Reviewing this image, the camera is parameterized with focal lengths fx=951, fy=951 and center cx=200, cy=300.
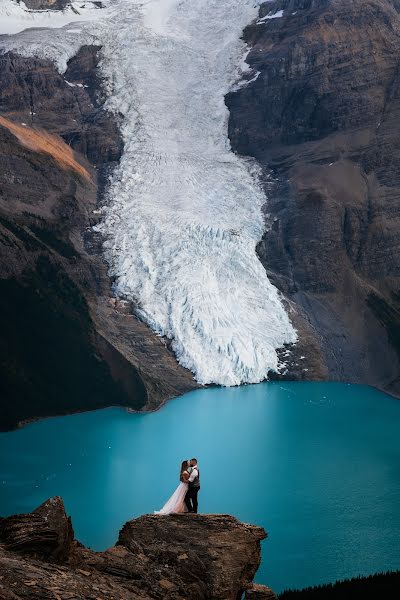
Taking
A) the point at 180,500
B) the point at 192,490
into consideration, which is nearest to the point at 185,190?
the point at 192,490

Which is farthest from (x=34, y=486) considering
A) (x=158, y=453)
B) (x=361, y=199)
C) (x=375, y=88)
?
(x=375, y=88)

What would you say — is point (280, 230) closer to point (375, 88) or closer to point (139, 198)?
point (139, 198)

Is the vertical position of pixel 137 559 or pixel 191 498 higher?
pixel 137 559

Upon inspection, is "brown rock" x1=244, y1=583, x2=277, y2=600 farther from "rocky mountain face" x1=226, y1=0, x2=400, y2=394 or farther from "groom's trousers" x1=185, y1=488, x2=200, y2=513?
"rocky mountain face" x1=226, y1=0, x2=400, y2=394

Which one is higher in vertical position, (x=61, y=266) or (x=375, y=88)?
(x=375, y=88)

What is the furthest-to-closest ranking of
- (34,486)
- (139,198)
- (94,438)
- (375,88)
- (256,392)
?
(375,88), (139,198), (256,392), (94,438), (34,486)

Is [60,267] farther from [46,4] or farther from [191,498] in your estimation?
[191,498]
